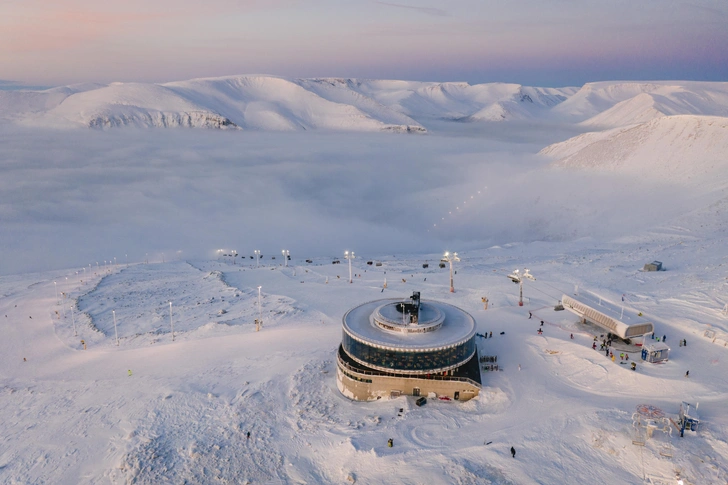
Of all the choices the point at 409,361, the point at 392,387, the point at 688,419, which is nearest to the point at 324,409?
the point at 392,387

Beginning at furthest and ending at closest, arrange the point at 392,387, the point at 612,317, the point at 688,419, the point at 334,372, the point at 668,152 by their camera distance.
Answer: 1. the point at 668,152
2. the point at 612,317
3. the point at 334,372
4. the point at 392,387
5. the point at 688,419

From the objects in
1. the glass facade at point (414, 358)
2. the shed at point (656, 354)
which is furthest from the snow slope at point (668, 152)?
the glass facade at point (414, 358)

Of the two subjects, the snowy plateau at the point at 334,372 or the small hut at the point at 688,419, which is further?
the small hut at the point at 688,419

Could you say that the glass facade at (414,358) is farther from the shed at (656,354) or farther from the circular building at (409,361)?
the shed at (656,354)

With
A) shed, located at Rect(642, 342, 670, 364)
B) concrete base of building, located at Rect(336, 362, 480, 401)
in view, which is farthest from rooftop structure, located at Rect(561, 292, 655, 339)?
concrete base of building, located at Rect(336, 362, 480, 401)

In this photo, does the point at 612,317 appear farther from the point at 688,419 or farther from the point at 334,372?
the point at 334,372

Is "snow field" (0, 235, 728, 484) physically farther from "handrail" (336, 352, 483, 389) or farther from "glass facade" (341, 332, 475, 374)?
"glass facade" (341, 332, 475, 374)
